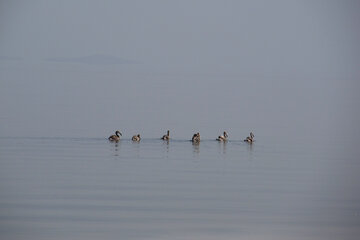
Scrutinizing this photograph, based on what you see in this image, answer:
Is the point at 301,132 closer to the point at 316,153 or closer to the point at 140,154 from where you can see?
the point at 316,153

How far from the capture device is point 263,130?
114 ft

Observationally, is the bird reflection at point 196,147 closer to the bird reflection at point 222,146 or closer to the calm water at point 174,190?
the calm water at point 174,190

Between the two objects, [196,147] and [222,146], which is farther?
[222,146]

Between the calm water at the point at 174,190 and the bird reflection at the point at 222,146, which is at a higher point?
the bird reflection at the point at 222,146

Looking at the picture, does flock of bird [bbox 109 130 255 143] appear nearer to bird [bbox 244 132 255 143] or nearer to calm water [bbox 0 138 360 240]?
bird [bbox 244 132 255 143]

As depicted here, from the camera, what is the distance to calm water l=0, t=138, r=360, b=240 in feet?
55.9

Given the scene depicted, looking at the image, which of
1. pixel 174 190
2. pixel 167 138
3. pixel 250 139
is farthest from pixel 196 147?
pixel 174 190

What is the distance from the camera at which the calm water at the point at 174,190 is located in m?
17.0

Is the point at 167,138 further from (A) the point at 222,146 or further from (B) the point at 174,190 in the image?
(B) the point at 174,190

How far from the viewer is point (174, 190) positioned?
68.4ft

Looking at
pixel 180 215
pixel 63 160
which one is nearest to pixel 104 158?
pixel 63 160

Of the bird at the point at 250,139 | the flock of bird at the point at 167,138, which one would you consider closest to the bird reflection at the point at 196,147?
the flock of bird at the point at 167,138

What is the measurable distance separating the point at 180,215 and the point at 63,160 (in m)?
7.69

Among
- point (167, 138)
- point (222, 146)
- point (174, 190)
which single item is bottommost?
point (174, 190)
